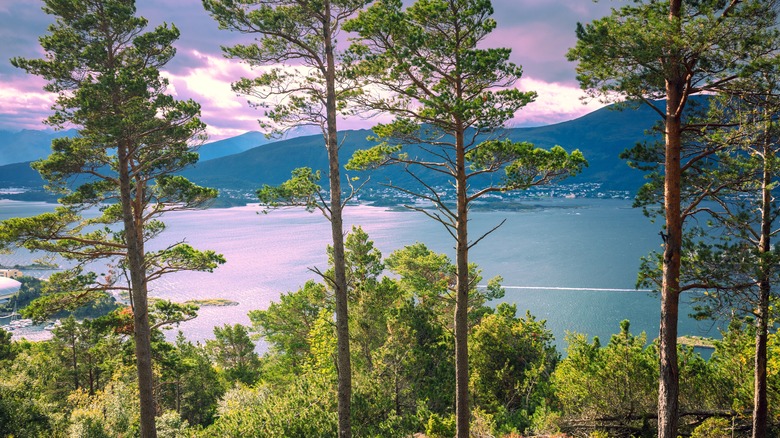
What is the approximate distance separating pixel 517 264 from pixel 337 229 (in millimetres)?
91260

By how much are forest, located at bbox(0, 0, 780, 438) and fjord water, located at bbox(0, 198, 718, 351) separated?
95.9 ft

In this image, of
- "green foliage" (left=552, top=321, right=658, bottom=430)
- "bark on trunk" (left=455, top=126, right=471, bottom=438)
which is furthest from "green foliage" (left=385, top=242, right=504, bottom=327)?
"bark on trunk" (left=455, top=126, right=471, bottom=438)

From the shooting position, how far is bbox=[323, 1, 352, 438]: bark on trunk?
8117 millimetres

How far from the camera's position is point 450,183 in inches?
449

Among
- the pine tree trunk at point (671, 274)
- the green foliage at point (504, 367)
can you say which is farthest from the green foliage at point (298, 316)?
the pine tree trunk at point (671, 274)

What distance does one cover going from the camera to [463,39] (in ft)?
26.3

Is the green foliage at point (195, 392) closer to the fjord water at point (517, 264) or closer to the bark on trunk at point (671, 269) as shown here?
the fjord water at point (517, 264)

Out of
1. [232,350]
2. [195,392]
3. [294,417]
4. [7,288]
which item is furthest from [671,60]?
[7,288]

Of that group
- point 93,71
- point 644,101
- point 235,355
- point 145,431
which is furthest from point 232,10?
point 235,355

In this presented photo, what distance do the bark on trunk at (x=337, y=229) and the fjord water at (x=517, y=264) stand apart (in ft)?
114

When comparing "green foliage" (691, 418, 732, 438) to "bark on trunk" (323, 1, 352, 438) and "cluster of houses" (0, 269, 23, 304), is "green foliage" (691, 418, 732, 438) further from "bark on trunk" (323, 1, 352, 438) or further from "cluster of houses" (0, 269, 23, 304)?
"cluster of houses" (0, 269, 23, 304)

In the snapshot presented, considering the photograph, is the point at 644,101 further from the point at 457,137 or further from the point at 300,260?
the point at 300,260

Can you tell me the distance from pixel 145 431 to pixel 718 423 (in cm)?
1218

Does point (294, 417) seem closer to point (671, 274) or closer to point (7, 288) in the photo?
point (671, 274)
